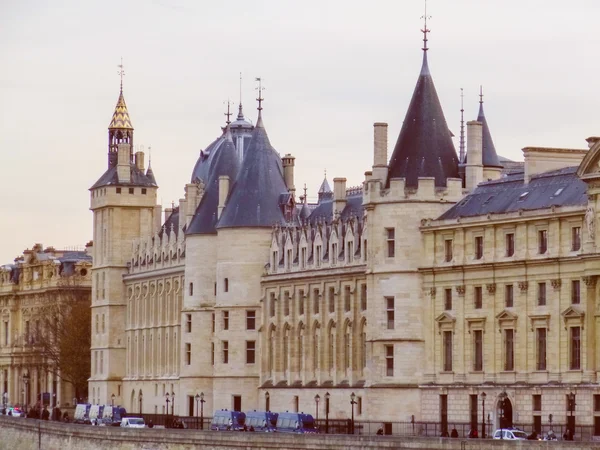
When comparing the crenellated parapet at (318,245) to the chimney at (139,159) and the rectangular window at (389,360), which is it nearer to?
the rectangular window at (389,360)

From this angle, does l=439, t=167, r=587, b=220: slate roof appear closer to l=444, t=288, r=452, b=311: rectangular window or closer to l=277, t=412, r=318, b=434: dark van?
l=444, t=288, r=452, b=311: rectangular window

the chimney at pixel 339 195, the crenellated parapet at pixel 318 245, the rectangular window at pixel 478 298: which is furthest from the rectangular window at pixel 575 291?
the chimney at pixel 339 195

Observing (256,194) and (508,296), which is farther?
(256,194)

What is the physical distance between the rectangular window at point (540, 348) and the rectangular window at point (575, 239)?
4105 mm

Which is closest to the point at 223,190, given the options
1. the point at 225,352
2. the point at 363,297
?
the point at 225,352

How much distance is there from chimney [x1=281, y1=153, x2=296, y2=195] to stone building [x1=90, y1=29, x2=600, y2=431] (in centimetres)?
15

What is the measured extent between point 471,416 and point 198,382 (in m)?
31.7

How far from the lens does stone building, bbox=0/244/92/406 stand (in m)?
181

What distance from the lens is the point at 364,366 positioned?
390 ft

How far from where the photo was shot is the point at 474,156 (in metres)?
115

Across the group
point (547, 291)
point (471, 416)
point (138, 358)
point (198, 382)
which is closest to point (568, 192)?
point (547, 291)

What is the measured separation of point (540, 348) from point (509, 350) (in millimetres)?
2296

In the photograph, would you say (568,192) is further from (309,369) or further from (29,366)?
(29,366)

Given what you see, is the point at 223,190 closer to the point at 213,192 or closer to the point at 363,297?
the point at 213,192
